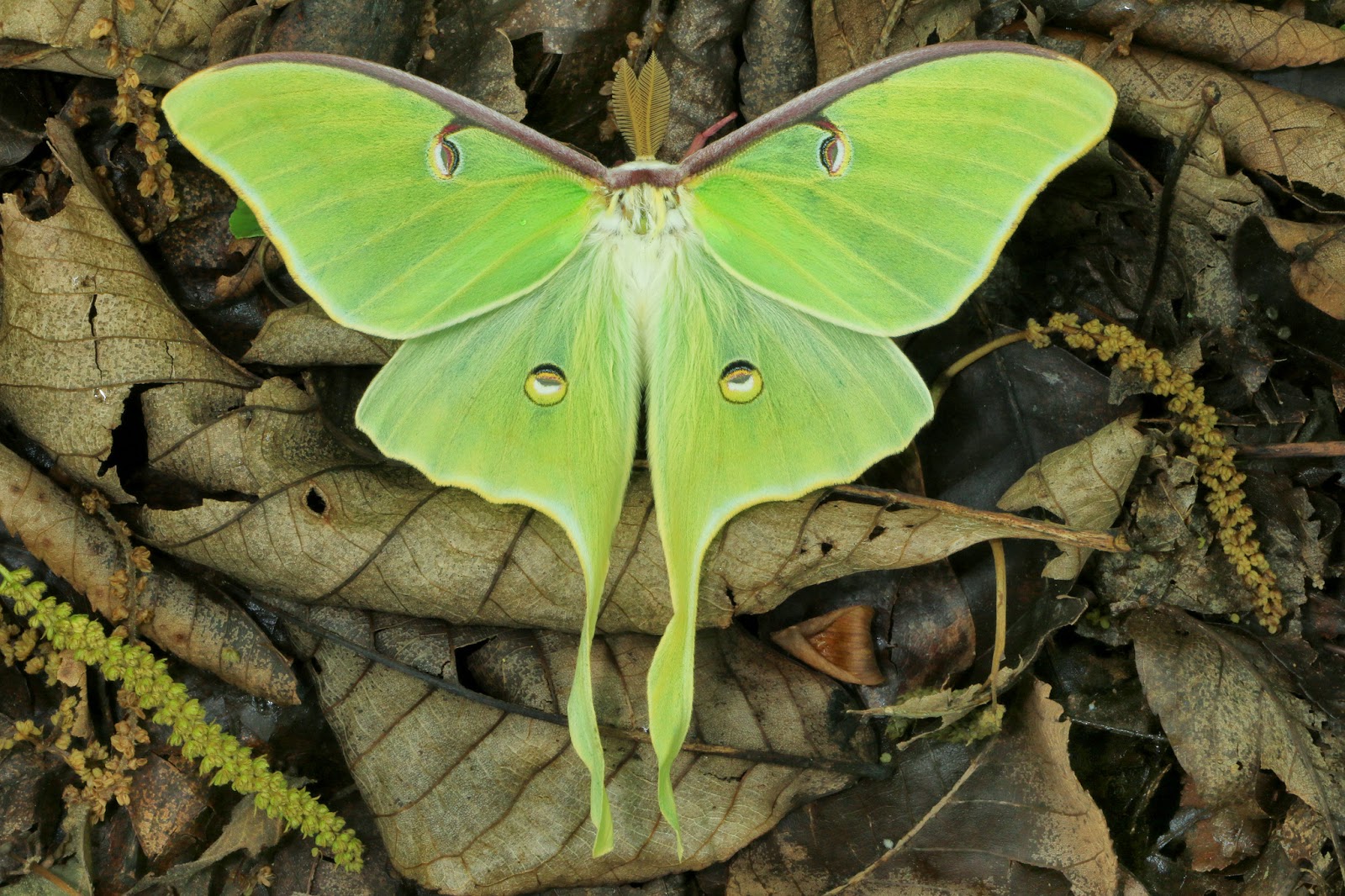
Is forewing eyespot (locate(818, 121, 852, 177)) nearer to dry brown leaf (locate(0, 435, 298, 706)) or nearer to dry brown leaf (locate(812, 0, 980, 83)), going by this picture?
dry brown leaf (locate(812, 0, 980, 83))

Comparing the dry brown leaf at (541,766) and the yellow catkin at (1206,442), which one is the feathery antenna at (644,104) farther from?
the dry brown leaf at (541,766)

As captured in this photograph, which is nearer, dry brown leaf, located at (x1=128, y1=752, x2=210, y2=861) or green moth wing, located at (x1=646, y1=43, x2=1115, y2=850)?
green moth wing, located at (x1=646, y1=43, x2=1115, y2=850)

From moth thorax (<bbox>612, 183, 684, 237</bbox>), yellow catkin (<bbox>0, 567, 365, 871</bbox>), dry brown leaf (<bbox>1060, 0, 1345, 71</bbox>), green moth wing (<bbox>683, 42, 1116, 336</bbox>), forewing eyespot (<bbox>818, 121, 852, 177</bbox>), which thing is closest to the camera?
green moth wing (<bbox>683, 42, 1116, 336</bbox>)

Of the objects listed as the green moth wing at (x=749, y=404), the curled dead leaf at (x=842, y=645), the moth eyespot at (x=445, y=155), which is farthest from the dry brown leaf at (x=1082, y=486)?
the moth eyespot at (x=445, y=155)

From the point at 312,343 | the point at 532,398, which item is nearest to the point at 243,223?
the point at 312,343

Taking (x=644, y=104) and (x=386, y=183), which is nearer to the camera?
(x=386, y=183)

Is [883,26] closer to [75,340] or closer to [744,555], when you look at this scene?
[744,555]

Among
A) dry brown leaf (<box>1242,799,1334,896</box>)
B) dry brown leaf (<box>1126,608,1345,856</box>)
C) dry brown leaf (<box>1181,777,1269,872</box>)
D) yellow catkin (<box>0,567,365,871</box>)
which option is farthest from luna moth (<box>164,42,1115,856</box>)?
dry brown leaf (<box>1242,799,1334,896</box>)
